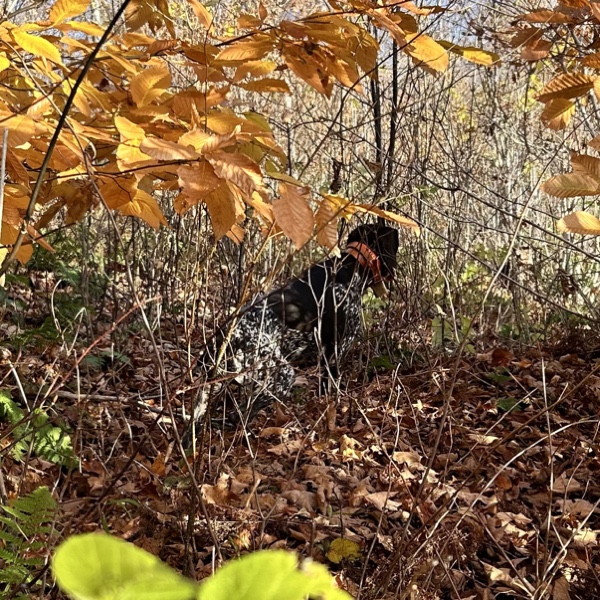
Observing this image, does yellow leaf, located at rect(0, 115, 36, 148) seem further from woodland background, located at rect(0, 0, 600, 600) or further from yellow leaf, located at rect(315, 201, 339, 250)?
yellow leaf, located at rect(315, 201, 339, 250)

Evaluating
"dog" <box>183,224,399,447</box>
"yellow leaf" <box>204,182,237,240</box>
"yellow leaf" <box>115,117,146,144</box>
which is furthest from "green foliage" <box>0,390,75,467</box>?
"yellow leaf" <box>115,117,146,144</box>

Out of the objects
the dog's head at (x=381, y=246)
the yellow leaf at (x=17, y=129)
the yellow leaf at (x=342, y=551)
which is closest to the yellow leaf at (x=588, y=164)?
the yellow leaf at (x=17, y=129)

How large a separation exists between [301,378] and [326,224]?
325 centimetres

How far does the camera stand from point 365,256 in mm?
4203

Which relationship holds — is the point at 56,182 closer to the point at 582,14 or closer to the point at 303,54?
the point at 303,54

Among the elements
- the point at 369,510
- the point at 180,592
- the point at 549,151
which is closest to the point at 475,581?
the point at 369,510

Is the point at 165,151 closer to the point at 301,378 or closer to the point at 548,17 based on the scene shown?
the point at 548,17

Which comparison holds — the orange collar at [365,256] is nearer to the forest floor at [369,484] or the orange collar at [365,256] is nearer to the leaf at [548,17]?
the forest floor at [369,484]

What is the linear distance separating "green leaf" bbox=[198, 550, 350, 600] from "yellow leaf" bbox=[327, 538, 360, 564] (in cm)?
226

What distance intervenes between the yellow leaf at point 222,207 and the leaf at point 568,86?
0.83 metres

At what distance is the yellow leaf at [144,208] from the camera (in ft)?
5.41

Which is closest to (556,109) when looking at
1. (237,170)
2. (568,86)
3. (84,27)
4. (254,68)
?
(568,86)

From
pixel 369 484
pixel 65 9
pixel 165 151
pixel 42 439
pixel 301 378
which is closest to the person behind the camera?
pixel 165 151

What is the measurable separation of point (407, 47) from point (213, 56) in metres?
0.55
